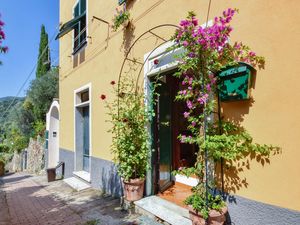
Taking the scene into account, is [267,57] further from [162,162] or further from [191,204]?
[162,162]

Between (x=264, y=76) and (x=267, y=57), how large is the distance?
8.7 inches

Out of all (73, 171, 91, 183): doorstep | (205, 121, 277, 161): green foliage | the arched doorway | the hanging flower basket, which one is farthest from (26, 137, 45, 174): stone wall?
the hanging flower basket

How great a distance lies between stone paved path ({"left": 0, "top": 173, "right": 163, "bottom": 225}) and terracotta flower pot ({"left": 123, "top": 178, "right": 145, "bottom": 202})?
328 millimetres

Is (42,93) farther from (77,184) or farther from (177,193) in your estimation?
(177,193)

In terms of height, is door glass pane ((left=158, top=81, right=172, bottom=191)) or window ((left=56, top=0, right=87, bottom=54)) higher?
window ((left=56, top=0, right=87, bottom=54))

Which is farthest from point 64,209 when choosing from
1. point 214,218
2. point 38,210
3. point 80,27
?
point 80,27

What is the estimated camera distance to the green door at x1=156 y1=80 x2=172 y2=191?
4812 millimetres

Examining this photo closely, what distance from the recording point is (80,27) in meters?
8.12

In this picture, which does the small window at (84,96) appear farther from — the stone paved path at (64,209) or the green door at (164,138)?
the green door at (164,138)

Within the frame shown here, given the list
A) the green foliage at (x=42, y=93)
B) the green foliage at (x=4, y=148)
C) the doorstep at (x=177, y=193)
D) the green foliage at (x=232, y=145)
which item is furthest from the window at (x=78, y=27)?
the green foliage at (x=4, y=148)

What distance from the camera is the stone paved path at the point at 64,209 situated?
4219 millimetres

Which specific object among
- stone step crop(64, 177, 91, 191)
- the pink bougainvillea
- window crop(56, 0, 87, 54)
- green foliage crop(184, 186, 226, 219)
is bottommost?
stone step crop(64, 177, 91, 191)

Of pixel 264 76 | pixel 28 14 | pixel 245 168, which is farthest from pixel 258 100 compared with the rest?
pixel 28 14

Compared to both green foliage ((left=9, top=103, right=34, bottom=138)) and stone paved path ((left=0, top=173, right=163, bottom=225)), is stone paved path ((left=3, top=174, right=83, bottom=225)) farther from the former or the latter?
green foliage ((left=9, top=103, right=34, bottom=138))
